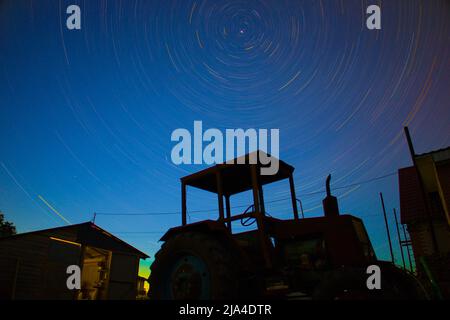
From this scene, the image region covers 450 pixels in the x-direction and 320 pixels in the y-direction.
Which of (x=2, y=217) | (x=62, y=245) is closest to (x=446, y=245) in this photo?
(x=62, y=245)

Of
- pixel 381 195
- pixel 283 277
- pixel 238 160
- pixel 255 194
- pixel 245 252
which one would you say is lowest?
pixel 283 277

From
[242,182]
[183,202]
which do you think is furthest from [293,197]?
[183,202]

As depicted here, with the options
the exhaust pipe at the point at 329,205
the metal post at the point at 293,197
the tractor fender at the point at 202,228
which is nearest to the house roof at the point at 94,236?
the tractor fender at the point at 202,228

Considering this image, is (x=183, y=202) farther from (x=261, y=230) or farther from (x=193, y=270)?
(x=261, y=230)

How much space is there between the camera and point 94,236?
19797mm

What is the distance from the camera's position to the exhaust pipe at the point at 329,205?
550cm

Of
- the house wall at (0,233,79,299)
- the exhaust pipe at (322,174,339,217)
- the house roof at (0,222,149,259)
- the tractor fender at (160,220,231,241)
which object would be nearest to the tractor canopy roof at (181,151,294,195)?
the tractor fender at (160,220,231,241)

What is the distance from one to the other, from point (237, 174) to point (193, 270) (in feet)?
7.21

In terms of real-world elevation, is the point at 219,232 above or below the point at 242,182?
below

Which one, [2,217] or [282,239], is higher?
[2,217]

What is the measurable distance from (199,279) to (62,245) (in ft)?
51.0
